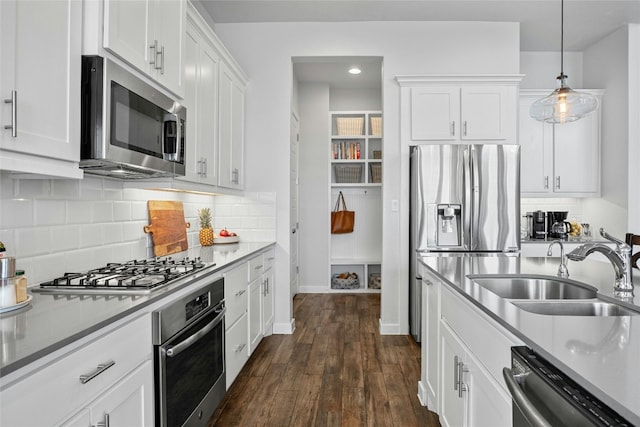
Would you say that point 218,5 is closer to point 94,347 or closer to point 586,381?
point 94,347

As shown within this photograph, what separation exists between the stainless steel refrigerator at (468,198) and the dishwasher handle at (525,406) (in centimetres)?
272

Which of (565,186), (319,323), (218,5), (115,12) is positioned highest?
(218,5)

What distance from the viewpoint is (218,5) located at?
380 centimetres

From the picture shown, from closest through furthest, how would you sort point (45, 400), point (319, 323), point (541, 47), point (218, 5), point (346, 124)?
point (45, 400) < point (218, 5) < point (319, 323) < point (541, 47) < point (346, 124)

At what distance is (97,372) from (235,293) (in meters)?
1.56

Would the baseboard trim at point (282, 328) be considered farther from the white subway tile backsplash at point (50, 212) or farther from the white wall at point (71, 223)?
the white subway tile backsplash at point (50, 212)

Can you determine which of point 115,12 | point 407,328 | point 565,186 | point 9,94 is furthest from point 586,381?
point 565,186

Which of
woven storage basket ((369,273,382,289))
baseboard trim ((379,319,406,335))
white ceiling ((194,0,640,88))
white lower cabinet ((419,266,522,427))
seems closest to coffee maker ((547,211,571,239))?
white ceiling ((194,0,640,88))

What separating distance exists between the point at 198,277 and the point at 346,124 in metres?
4.28

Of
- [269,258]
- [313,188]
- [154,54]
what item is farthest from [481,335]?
[313,188]

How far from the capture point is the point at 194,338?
1881 millimetres

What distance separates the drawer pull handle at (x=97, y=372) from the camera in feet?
3.75

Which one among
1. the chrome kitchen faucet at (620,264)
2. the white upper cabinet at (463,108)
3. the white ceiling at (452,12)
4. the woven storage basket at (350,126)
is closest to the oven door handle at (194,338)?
the chrome kitchen faucet at (620,264)

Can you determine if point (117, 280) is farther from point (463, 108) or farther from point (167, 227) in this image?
point (463, 108)
